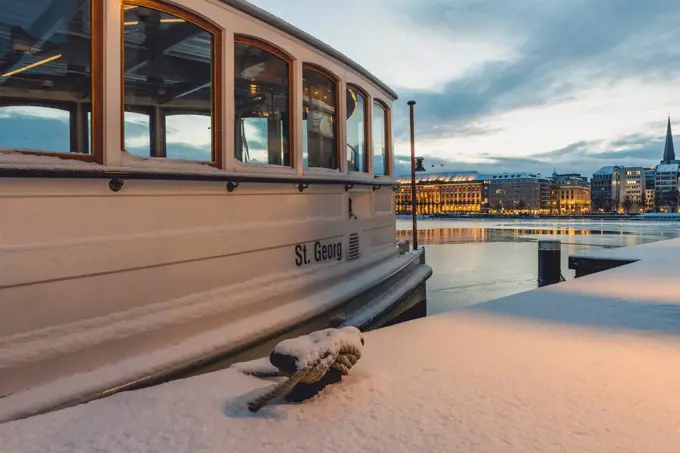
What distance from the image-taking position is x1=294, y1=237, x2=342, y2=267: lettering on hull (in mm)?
4598

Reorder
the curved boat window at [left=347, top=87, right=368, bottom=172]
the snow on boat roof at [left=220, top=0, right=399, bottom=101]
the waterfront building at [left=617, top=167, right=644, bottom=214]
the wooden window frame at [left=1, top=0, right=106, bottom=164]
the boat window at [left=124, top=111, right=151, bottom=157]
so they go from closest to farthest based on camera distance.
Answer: the wooden window frame at [left=1, top=0, right=106, bottom=164], the boat window at [left=124, top=111, right=151, bottom=157], the snow on boat roof at [left=220, top=0, right=399, bottom=101], the curved boat window at [left=347, top=87, right=368, bottom=172], the waterfront building at [left=617, top=167, right=644, bottom=214]

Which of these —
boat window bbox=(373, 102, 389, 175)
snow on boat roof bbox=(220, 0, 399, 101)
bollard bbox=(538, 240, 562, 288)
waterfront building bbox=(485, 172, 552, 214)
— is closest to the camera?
snow on boat roof bbox=(220, 0, 399, 101)

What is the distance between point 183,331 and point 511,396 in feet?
6.66

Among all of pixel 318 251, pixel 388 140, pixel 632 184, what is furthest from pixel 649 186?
pixel 318 251

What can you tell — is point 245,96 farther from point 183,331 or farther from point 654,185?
point 654,185

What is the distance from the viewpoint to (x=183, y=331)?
3377 mm

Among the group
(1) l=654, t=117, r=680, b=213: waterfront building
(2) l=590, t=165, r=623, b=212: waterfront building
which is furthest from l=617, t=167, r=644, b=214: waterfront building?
(1) l=654, t=117, r=680, b=213: waterfront building

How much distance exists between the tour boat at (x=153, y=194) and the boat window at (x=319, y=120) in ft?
0.10

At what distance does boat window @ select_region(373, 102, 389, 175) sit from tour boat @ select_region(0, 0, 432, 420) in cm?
162

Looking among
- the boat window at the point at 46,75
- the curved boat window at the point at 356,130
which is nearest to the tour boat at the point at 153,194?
the boat window at the point at 46,75

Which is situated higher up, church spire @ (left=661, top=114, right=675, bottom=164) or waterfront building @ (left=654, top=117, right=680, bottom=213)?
church spire @ (left=661, top=114, right=675, bottom=164)

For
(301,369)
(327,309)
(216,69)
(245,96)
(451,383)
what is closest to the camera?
(301,369)

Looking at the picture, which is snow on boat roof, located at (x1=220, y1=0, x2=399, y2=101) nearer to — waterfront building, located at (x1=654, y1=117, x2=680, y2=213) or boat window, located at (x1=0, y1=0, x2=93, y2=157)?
boat window, located at (x1=0, y1=0, x2=93, y2=157)

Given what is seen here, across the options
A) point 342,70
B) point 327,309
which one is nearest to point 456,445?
point 327,309
